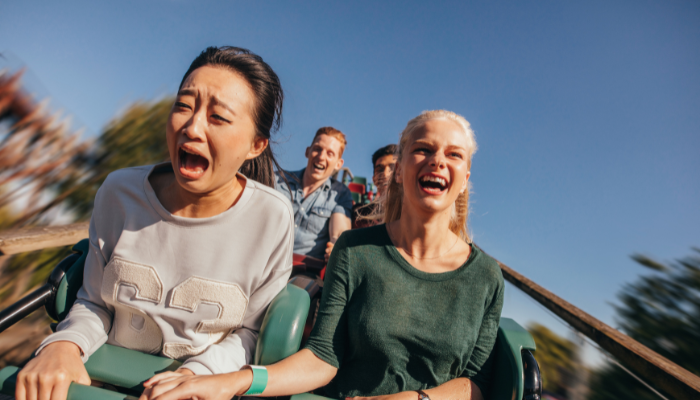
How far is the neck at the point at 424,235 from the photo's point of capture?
1243 millimetres

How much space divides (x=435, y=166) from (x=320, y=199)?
1645 mm

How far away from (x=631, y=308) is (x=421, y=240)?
2168 mm

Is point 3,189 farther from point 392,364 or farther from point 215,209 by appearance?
point 392,364

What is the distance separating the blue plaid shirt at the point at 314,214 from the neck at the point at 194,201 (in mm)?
1430

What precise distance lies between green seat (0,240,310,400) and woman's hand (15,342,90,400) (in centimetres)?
7

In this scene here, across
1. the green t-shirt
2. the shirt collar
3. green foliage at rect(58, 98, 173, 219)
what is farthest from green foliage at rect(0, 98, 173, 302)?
the green t-shirt

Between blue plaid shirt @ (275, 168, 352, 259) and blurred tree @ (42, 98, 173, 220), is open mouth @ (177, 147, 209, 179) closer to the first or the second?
blue plaid shirt @ (275, 168, 352, 259)

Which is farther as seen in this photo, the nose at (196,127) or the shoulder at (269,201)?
the shoulder at (269,201)

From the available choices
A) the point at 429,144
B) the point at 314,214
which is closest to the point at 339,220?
the point at 314,214

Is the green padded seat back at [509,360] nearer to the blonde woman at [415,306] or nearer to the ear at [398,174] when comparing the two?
the blonde woman at [415,306]

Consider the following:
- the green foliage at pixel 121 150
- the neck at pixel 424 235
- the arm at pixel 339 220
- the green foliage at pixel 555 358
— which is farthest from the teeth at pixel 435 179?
the green foliage at pixel 121 150

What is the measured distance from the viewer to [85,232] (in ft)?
6.31

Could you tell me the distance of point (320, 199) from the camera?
8.99ft

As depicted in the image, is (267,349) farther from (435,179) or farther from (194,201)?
(435,179)
